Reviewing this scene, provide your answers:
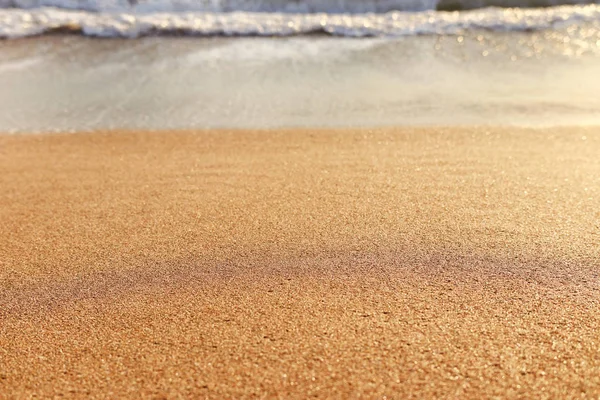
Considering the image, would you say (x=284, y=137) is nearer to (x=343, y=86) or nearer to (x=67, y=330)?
(x=343, y=86)

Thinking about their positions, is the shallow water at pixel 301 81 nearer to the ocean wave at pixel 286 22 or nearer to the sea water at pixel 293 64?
the sea water at pixel 293 64

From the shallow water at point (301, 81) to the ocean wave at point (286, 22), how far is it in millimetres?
251

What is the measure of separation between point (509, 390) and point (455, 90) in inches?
127

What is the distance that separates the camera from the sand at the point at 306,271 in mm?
1516

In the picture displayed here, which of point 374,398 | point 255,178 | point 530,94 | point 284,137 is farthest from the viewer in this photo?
point 530,94

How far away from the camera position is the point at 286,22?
6582mm

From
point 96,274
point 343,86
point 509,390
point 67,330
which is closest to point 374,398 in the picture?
point 509,390

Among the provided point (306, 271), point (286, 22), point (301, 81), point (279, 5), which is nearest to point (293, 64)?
point (301, 81)

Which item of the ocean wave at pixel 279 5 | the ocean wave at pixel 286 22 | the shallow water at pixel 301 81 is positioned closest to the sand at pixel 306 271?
the shallow water at pixel 301 81

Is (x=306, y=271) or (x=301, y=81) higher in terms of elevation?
(x=301, y=81)

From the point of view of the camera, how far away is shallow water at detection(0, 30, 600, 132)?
12.7 feet

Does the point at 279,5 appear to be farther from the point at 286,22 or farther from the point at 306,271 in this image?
the point at 306,271

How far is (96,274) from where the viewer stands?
2.02 m

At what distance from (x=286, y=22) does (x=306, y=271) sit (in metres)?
5.09
